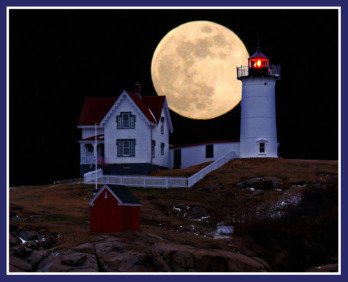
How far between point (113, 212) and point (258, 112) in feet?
94.6

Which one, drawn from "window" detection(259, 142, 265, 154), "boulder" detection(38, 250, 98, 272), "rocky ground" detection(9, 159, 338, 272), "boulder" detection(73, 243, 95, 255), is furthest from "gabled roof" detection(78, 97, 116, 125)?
"boulder" detection(38, 250, 98, 272)

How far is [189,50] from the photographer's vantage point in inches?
3602

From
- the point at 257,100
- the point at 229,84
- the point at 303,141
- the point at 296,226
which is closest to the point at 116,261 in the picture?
the point at 296,226

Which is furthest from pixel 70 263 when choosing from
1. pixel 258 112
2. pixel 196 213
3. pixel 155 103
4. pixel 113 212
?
pixel 155 103

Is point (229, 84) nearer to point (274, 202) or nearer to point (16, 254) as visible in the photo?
point (274, 202)

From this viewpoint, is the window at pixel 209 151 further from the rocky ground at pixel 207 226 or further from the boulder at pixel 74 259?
the boulder at pixel 74 259

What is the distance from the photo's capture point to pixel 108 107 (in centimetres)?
8956

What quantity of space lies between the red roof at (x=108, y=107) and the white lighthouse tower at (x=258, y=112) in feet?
21.7

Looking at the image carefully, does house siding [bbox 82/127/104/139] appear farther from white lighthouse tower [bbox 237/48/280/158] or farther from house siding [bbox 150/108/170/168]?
white lighthouse tower [bbox 237/48/280/158]

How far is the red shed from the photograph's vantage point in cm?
5938

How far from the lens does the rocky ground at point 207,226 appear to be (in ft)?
178

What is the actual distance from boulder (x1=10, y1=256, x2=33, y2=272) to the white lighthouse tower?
116 ft

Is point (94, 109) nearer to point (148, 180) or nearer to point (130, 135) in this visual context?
point (130, 135)

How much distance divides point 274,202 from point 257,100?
679 inches
